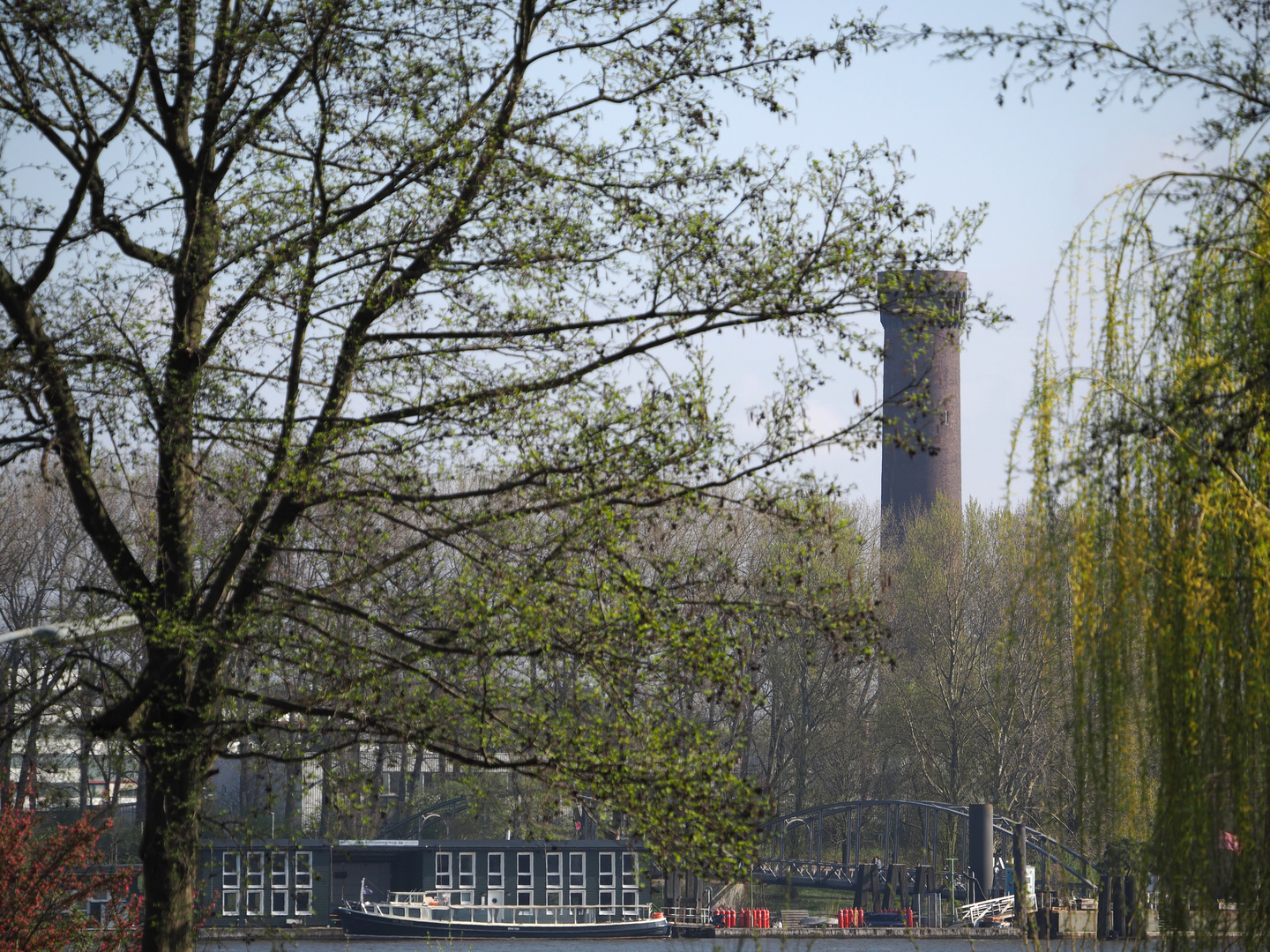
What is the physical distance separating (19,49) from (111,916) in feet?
23.7

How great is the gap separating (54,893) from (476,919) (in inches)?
1267

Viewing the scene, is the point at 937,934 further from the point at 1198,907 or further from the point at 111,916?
the point at 1198,907

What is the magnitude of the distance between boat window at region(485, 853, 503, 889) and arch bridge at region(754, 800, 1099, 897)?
810 cm

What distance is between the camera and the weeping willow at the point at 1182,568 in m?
5.98

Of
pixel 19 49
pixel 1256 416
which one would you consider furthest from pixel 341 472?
pixel 1256 416

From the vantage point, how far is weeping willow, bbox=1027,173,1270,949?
19.6ft

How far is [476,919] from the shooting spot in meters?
42.4

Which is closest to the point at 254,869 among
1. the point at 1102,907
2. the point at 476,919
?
the point at 1102,907

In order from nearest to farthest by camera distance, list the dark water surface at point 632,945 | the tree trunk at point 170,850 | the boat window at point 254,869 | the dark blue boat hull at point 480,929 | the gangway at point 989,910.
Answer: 1. the tree trunk at point 170,850
2. the boat window at point 254,869
3. the dark water surface at point 632,945
4. the dark blue boat hull at point 480,929
5. the gangway at point 989,910

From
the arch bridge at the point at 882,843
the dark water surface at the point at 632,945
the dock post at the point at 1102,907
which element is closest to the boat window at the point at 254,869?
the dock post at the point at 1102,907

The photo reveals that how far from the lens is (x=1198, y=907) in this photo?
6000mm

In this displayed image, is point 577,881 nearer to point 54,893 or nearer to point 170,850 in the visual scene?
point 54,893

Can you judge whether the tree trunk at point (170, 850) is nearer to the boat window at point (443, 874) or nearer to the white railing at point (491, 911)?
the white railing at point (491, 911)

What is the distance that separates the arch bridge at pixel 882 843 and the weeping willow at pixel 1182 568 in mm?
38097
